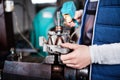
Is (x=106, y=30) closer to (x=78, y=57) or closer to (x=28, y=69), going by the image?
(x=78, y=57)

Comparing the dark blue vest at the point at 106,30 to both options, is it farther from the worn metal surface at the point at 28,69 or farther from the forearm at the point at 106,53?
the worn metal surface at the point at 28,69

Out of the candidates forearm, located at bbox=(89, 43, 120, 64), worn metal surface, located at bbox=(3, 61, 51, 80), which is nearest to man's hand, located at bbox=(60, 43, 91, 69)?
forearm, located at bbox=(89, 43, 120, 64)

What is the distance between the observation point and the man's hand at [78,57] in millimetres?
750

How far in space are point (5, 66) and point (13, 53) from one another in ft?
0.40

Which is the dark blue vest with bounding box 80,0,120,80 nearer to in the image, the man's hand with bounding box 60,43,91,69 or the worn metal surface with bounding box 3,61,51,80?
the man's hand with bounding box 60,43,91,69

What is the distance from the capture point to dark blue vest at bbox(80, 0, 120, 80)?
76 centimetres

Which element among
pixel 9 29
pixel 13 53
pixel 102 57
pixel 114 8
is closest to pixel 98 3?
pixel 114 8

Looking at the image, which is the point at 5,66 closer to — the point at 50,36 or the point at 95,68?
the point at 50,36

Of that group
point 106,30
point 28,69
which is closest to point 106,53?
point 106,30

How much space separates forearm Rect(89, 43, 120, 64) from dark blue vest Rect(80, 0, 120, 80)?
0.04 meters

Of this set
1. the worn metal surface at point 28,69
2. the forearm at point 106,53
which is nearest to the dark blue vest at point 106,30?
the forearm at point 106,53

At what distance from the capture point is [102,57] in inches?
29.3

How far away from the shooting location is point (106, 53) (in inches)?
29.0

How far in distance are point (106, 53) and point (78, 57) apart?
0.38ft
